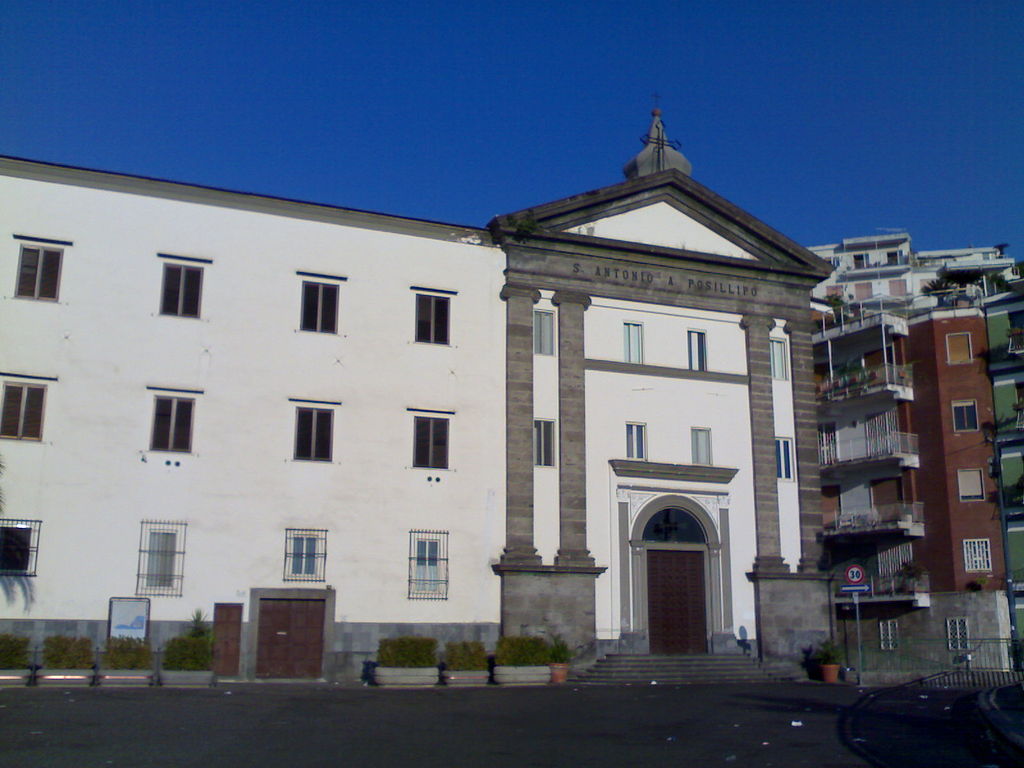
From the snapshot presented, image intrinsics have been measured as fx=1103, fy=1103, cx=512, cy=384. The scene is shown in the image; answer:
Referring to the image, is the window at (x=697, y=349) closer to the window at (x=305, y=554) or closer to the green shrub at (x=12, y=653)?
the window at (x=305, y=554)

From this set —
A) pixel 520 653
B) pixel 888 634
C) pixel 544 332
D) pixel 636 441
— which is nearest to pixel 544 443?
pixel 636 441

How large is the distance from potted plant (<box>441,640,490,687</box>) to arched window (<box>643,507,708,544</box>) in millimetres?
7673

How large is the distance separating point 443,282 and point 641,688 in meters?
13.8

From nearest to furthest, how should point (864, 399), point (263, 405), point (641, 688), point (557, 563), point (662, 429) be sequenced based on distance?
1. point (641, 688)
2. point (263, 405)
3. point (557, 563)
4. point (662, 429)
5. point (864, 399)

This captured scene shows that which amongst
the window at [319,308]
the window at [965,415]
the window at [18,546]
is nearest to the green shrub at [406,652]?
the window at [18,546]

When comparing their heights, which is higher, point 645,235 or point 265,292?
point 645,235

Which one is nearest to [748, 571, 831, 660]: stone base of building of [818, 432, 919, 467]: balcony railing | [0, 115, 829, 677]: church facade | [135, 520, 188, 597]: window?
[0, 115, 829, 677]: church facade

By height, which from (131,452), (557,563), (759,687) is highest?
(131,452)

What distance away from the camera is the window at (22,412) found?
29.2 meters

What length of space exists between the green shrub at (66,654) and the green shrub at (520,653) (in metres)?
10.9

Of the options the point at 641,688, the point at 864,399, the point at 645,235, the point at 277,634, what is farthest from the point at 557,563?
the point at 864,399

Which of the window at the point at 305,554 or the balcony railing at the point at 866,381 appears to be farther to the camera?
the balcony railing at the point at 866,381

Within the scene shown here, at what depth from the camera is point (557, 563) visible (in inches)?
1339

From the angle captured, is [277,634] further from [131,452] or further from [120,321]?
[120,321]
